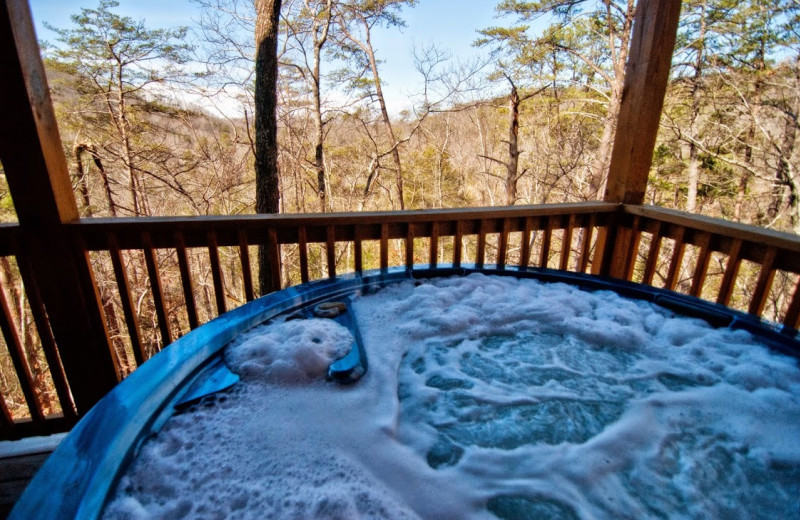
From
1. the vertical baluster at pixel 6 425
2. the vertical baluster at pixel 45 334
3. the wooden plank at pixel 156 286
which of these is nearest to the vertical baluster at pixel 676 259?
the wooden plank at pixel 156 286

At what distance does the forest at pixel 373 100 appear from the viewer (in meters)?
7.13

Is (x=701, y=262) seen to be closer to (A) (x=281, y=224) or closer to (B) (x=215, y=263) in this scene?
(A) (x=281, y=224)

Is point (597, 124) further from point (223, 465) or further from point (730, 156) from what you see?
point (223, 465)

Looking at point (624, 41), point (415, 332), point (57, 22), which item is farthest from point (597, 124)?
point (57, 22)

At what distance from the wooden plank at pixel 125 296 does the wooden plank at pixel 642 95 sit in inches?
108

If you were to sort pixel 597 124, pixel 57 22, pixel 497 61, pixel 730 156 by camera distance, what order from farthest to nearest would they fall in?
pixel 597 124
pixel 497 61
pixel 730 156
pixel 57 22

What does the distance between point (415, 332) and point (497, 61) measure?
930cm

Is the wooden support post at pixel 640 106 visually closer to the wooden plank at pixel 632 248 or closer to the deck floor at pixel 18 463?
the wooden plank at pixel 632 248

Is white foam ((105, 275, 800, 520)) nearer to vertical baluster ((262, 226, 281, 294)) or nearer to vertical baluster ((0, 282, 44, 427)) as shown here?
vertical baluster ((262, 226, 281, 294))

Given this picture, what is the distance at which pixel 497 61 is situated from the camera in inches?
348

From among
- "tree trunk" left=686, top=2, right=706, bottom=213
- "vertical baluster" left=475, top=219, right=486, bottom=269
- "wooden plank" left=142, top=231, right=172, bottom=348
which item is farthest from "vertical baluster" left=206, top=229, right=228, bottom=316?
"tree trunk" left=686, top=2, right=706, bottom=213

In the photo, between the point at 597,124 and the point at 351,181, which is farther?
the point at 351,181

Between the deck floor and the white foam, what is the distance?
47.7 inches

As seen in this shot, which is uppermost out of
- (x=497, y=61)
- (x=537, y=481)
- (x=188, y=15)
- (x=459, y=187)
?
(x=188, y=15)
